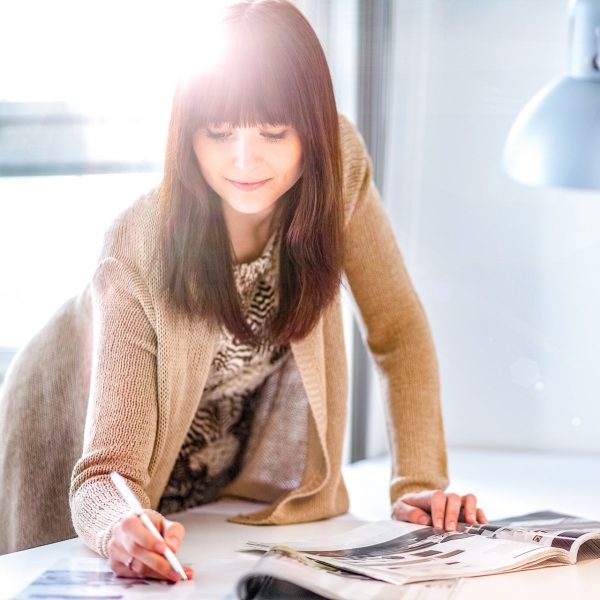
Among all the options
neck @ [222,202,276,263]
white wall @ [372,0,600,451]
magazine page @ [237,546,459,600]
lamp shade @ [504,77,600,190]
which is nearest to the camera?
magazine page @ [237,546,459,600]

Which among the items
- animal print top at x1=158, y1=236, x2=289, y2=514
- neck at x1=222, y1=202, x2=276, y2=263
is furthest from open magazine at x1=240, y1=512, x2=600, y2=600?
neck at x1=222, y1=202, x2=276, y2=263

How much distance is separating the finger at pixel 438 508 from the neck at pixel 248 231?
0.39m

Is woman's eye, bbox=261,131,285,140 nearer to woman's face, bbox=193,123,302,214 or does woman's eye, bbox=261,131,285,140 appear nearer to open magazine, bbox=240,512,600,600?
woman's face, bbox=193,123,302,214

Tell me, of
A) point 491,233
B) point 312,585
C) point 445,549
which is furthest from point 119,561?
point 491,233

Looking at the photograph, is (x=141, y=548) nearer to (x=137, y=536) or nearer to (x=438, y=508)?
(x=137, y=536)

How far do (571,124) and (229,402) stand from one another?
65cm

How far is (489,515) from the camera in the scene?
55.9 inches

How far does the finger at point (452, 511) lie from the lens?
1.12 metres

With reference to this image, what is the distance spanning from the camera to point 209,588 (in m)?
0.92

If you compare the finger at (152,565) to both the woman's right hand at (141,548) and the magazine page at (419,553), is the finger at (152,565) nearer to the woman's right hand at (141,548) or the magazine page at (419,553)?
the woman's right hand at (141,548)

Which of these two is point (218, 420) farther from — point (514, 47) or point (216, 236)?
point (514, 47)

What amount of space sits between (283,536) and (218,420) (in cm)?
23

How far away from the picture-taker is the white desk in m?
0.94

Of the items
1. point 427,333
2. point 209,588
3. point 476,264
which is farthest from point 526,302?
point 209,588
